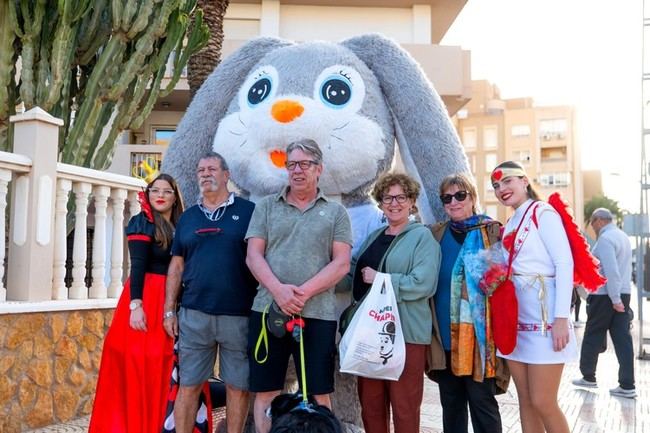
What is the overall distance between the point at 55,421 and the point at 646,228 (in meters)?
6.59

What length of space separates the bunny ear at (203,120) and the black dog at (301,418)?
1925 mm

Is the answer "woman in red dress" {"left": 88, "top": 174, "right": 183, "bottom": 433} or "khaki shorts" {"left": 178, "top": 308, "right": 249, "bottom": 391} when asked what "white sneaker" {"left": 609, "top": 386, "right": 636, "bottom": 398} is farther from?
"woman in red dress" {"left": 88, "top": 174, "right": 183, "bottom": 433}

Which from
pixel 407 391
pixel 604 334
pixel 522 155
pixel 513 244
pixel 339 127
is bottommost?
pixel 604 334

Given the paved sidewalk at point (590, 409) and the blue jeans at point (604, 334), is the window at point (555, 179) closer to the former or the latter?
the paved sidewalk at point (590, 409)

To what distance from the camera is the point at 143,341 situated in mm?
2984

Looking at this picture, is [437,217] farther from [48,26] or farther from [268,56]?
[48,26]

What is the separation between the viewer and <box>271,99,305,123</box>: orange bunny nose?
11.3 feet

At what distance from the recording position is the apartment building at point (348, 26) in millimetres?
14781

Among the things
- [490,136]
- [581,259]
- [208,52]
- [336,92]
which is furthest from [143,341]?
[490,136]

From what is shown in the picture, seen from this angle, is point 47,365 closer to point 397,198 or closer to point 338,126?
point 338,126

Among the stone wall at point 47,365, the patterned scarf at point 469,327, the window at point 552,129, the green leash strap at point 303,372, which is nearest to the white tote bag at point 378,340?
the green leash strap at point 303,372

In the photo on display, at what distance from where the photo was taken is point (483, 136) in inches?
1671

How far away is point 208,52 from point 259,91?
407cm

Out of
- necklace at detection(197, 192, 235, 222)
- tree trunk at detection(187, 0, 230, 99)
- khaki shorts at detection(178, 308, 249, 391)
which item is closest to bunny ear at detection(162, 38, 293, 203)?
necklace at detection(197, 192, 235, 222)
